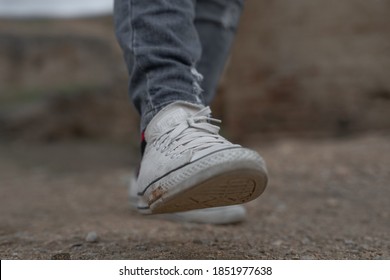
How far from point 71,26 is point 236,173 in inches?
336

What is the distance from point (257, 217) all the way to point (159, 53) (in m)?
0.86

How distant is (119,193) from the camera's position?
257 centimetres

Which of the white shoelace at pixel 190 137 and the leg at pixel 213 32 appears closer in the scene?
the white shoelace at pixel 190 137

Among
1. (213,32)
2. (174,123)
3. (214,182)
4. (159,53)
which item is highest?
(213,32)

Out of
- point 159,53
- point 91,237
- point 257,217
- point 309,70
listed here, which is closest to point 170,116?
point 159,53

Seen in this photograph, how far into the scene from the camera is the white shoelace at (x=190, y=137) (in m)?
1.04

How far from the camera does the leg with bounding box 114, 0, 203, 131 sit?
113 centimetres

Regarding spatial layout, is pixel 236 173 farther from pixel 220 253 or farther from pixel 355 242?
pixel 355 242

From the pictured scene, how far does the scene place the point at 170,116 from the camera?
111 cm

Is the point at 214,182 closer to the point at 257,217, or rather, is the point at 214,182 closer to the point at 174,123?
the point at 174,123

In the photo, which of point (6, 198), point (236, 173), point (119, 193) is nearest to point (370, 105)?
point (119, 193)

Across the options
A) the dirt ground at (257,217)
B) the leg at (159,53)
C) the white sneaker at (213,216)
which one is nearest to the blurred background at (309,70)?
the dirt ground at (257,217)

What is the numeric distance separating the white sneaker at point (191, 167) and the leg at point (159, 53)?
0.04m

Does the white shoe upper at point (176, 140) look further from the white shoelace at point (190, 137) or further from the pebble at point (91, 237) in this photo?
the pebble at point (91, 237)
